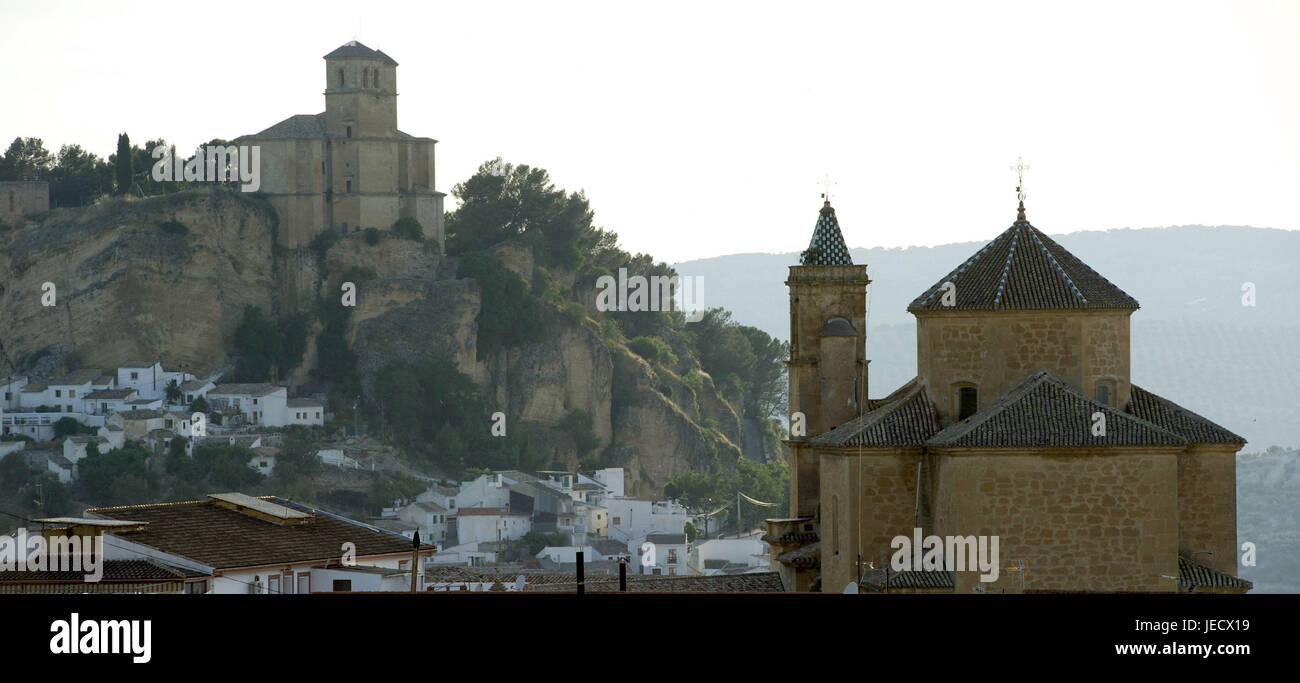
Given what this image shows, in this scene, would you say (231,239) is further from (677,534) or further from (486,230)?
(677,534)

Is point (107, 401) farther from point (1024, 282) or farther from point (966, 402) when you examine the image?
point (1024, 282)

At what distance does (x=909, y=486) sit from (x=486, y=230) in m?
78.2

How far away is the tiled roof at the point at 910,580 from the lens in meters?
25.1

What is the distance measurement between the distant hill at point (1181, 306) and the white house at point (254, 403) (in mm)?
45534

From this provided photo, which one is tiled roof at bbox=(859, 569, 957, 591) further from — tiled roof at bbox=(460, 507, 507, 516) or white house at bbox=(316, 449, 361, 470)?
white house at bbox=(316, 449, 361, 470)

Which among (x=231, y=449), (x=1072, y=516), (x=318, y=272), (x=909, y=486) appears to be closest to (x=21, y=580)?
(x=909, y=486)

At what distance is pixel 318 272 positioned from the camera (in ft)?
319

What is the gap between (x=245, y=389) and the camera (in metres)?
95.5

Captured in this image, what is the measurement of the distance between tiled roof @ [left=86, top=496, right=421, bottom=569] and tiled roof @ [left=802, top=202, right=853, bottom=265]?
10761mm

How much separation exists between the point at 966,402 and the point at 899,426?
3.71ft

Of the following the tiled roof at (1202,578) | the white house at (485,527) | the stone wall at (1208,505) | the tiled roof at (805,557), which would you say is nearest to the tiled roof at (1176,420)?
the stone wall at (1208,505)

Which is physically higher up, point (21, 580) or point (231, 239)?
point (231, 239)

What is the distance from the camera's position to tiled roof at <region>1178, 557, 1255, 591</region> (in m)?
24.8
